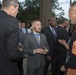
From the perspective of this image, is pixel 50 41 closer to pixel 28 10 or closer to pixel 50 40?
pixel 50 40

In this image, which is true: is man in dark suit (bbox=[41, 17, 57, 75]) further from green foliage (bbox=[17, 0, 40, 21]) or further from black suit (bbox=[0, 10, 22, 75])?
green foliage (bbox=[17, 0, 40, 21])

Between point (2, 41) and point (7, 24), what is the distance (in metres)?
0.27

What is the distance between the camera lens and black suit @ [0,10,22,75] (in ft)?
16.7

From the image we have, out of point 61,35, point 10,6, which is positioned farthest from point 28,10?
point 10,6

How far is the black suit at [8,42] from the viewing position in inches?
201

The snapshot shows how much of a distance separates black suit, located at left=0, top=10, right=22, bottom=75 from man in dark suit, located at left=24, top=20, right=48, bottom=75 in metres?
2.35

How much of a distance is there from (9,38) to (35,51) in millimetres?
2575

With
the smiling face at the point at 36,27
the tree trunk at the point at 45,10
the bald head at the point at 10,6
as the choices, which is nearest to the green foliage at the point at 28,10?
the tree trunk at the point at 45,10

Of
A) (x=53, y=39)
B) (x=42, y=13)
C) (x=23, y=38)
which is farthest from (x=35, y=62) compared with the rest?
(x=42, y=13)

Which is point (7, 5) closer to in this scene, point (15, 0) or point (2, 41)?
point (15, 0)

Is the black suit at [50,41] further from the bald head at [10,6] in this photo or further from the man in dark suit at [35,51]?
the bald head at [10,6]

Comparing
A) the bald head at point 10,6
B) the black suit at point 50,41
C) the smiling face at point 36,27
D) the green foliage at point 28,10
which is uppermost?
the bald head at point 10,6

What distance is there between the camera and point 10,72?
17.4 ft

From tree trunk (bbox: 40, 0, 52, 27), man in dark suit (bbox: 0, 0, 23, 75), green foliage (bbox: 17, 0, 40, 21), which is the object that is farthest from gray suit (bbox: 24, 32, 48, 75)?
green foliage (bbox: 17, 0, 40, 21)
